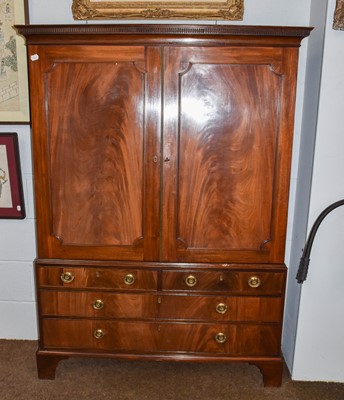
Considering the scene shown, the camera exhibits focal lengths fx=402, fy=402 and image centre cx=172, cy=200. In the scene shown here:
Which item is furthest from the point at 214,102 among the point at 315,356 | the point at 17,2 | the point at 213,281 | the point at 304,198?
the point at 315,356

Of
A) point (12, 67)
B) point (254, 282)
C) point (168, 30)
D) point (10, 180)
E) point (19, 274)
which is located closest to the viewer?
point (168, 30)

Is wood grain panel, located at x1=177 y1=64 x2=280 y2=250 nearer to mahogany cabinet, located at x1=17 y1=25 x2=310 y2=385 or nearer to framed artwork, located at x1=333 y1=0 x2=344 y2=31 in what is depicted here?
mahogany cabinet, located at x1=17 y1=25 x2=310 y2=385

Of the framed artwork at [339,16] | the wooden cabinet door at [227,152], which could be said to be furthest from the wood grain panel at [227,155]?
the framed artwork at [339,16]

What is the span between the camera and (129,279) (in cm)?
210

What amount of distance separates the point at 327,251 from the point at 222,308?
646 mm

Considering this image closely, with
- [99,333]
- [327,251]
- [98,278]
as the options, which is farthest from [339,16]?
[99,333]

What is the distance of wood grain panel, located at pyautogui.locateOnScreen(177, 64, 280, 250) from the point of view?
1900mm

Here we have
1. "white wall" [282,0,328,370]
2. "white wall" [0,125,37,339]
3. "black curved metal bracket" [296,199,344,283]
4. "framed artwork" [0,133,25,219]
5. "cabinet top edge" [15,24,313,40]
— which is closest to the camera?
"cabinet top edge" [15,24,313,40]

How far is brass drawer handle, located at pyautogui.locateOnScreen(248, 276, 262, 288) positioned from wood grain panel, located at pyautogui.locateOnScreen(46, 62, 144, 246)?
0.62 m

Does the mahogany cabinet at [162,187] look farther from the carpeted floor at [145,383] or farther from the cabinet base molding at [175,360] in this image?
the carpeted floor at [145,383]

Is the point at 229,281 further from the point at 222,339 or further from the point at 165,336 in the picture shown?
the point at 165,336

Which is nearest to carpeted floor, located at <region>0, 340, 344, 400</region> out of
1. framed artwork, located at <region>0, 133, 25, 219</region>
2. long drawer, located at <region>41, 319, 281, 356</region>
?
long drawer, located at <region>41, 319, 281, 356</region>

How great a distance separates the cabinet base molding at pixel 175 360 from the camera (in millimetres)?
2164

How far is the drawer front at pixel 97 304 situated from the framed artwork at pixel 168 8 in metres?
1.53
